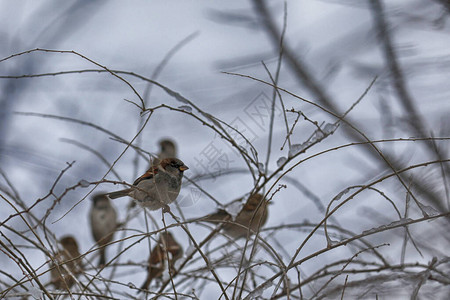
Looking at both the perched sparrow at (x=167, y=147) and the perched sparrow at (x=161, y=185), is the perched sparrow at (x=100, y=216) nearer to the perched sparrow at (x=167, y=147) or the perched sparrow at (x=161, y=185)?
the perched sparrow at (x=167, y=147)

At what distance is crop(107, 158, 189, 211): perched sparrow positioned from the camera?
258 cm

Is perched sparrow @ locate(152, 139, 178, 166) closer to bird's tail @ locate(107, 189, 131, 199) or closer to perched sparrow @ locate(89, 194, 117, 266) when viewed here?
perched sparrow @ locate(89, 194, 117, 266)

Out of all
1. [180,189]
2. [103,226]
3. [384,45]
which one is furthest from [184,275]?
[103,226]

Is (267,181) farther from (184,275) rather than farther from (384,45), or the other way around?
(384,45)

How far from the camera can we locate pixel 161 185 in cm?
268

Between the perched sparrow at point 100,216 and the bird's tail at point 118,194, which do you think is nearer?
the bird's tail at point 118,194

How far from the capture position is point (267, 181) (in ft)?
7.31

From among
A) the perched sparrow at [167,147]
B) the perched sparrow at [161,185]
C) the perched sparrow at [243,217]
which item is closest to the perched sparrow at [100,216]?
the perched sparrow at [167,147]

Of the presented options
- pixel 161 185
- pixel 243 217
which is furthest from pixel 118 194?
pixel 243 217

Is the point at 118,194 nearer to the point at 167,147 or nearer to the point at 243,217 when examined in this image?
the point at 243,217

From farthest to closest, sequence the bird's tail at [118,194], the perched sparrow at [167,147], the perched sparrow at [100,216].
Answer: the perched sparrow at [100,216]
the perched sparrow at [167,147]
the bird's tail at [118,194]

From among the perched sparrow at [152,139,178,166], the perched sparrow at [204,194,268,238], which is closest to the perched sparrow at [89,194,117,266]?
the perched sparrow at [152,139,178,166]

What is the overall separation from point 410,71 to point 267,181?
1027 millimetres

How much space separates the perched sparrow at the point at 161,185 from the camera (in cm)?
258
